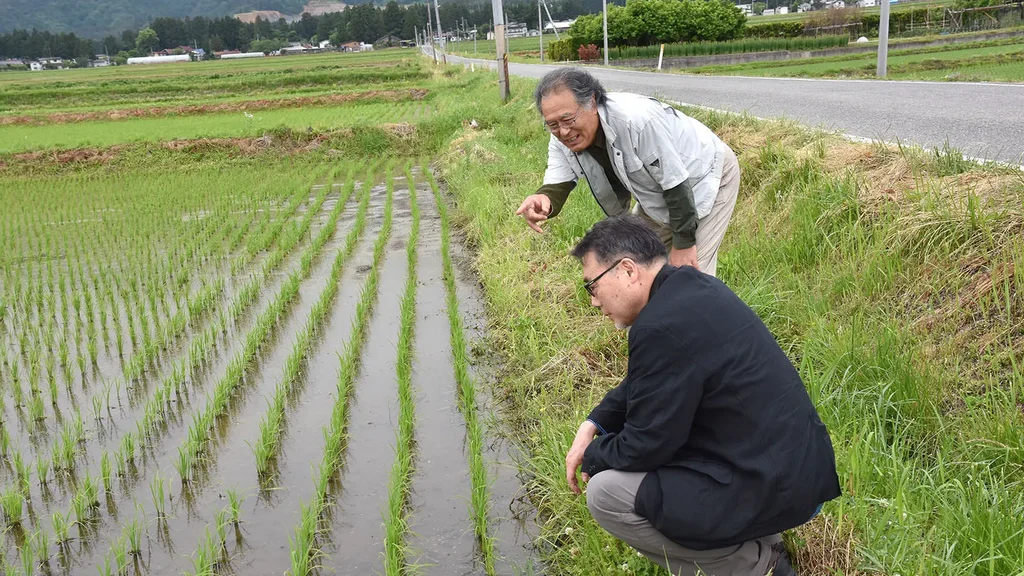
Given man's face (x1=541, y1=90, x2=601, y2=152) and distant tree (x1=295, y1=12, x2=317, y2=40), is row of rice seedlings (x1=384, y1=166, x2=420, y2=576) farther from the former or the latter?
distant tree (x1=295, y1=12, x2=317, y2=40)

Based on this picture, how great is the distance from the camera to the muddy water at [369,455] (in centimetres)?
302

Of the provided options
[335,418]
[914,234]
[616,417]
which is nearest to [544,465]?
[616,417]

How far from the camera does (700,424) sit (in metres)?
2.07

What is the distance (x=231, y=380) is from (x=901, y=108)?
7003 mm

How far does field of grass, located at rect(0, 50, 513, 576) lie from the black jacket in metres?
1.01

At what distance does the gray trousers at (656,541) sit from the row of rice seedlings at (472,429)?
718mm

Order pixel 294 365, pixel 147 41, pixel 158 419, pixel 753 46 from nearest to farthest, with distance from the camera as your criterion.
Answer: pixel 158 419 < pixel 294 365 < pixel 753 46 < pixel 147 41

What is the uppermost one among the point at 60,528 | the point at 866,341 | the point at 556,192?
the point at 556,192

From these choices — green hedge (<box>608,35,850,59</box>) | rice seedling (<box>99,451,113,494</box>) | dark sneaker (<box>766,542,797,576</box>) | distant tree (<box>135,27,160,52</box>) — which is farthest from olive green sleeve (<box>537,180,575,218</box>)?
distant tree (<box>135,27,160,52</box>)

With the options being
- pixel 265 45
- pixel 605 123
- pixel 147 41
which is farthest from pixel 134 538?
pixel 147 41

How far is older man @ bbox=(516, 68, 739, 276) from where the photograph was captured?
2855 millimetres

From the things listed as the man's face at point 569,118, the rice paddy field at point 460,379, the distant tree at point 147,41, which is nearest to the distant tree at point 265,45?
the distant tree at point 147,41

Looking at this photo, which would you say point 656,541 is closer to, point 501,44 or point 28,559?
point 28,559

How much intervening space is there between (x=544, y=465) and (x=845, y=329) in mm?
1435
